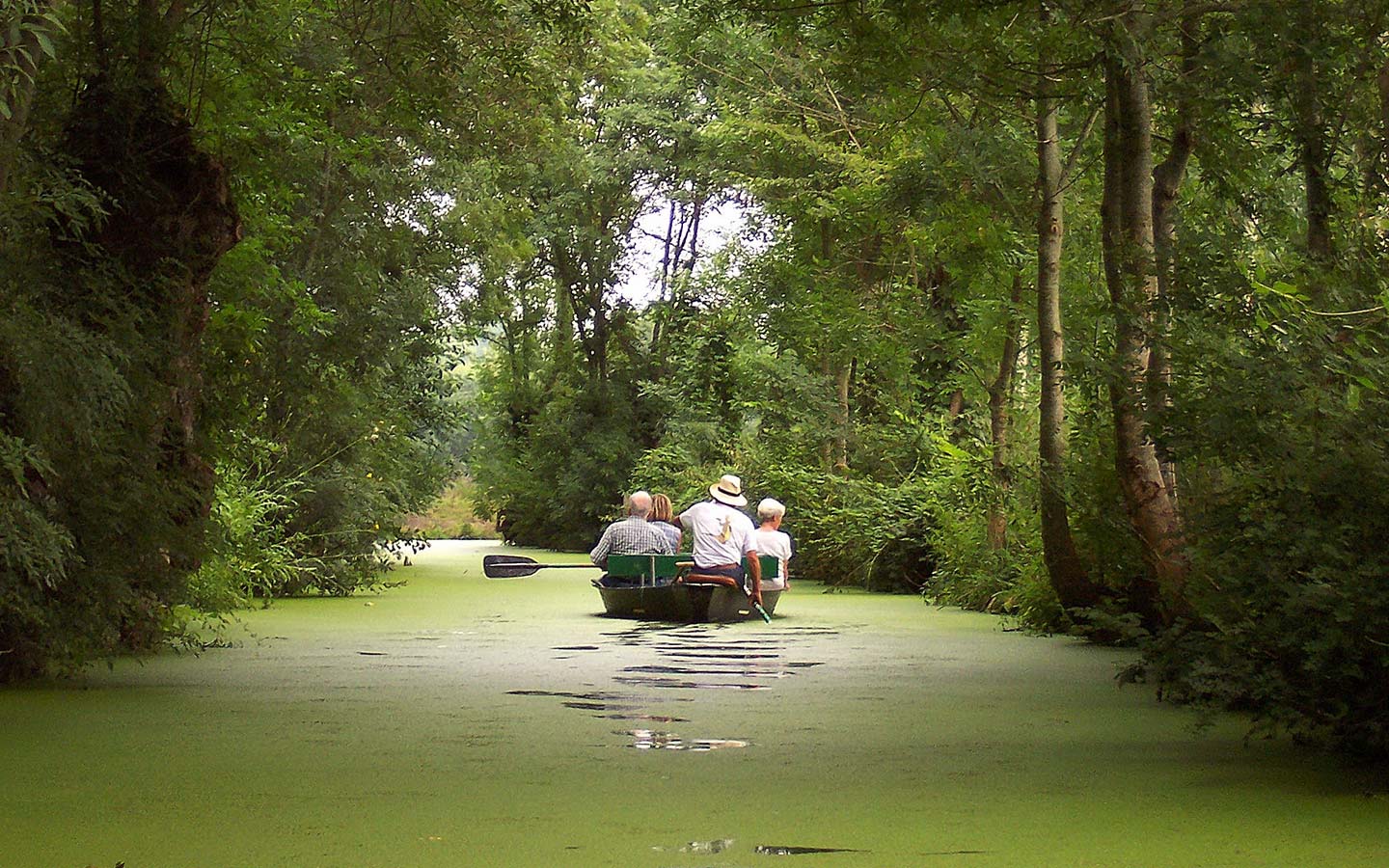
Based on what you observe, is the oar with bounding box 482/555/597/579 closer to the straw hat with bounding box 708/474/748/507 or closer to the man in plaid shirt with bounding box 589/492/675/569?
Result: the man in plaid shirt with bounding box 589/492/675/569

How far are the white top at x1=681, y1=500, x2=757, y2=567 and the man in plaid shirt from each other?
1.23 meters

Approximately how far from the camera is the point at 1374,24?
6961 mm

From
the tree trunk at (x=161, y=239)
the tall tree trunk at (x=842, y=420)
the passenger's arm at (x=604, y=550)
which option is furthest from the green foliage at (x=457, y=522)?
the tree trunk at (x=161, y=239)

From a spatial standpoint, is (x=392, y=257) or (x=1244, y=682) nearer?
(x=1244, y=682)

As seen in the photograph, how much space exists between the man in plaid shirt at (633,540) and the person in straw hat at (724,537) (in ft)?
3.95

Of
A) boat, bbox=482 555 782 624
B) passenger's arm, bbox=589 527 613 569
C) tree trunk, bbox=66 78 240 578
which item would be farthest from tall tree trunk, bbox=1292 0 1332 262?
passenger's arm, bbox=589 527 613 569

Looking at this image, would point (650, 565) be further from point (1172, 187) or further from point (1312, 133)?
point (1312, 133)

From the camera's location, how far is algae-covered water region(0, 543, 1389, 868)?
4.06m

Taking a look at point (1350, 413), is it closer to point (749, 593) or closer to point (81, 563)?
point (81, 563)

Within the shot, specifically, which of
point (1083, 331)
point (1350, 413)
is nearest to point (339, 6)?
point (1083, 331)

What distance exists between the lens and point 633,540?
15.0 meters

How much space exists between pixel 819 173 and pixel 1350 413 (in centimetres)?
1493

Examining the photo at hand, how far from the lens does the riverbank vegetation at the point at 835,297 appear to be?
5520 millimetres

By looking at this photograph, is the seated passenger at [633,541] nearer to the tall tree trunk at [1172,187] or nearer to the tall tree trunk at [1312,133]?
the tall tree trunk at [1172,187]
